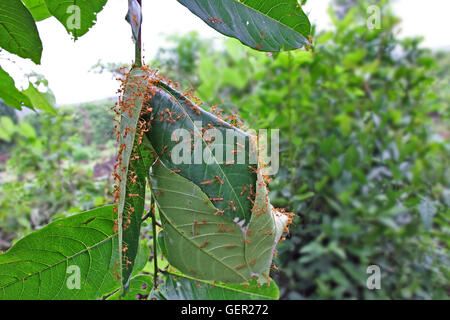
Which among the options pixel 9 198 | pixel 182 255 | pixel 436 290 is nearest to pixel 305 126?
pixel 436 290

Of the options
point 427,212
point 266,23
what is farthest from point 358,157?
point 266,23

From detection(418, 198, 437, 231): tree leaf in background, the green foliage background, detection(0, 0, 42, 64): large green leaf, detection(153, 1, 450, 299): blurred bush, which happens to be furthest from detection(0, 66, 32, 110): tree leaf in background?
detection(418, 198, 437, 231): tree leaf in background

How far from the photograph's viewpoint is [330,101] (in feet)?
3.99

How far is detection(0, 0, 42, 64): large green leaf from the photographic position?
0.39 m

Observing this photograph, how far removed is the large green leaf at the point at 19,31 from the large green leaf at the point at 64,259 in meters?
0.24

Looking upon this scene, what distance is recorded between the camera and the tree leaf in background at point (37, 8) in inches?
18.9

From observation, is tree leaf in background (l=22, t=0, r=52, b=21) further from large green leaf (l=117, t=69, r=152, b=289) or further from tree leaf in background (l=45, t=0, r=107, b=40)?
large green leaf (l=117, t=69, r=152, b=289)

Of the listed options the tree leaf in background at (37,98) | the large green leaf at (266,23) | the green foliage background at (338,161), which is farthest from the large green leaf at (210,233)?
the green foliage background at (338,161)

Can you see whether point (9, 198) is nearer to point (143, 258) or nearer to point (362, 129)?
Answer: point (143, 258)

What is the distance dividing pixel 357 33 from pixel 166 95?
1.22m

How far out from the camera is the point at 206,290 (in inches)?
16.8

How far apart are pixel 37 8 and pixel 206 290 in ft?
1.63

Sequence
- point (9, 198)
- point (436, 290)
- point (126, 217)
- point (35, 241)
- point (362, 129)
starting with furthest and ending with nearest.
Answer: point (362, 129) → point (436, 290) → point (9, 198) → point (35, 241) → point (126, 217)

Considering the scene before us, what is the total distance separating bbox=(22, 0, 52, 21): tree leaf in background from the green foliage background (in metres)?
0.44
